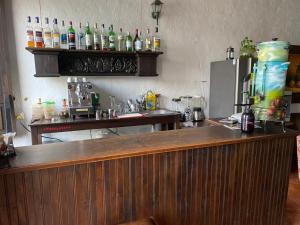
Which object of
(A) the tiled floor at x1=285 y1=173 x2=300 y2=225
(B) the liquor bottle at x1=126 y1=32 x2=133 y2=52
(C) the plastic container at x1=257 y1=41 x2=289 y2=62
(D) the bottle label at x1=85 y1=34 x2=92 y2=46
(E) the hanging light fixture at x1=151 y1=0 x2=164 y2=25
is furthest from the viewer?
(E) the hanging light fixture at x1=151 y1=0 x2=164 y2=25

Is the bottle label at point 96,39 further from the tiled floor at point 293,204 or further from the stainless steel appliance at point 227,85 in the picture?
the tiled floor at point 293,204

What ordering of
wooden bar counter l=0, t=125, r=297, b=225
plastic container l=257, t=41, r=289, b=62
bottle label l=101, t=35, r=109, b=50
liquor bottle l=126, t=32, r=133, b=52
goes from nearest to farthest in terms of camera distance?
wooden bar counter l=0, t=125, r=297, b=225 < plastic container l=257, t=41, r=289, b=62 < bottle label l=101, t=35, r=109, b=50 < liquor bottle l=126, t=32, r=133, b=52

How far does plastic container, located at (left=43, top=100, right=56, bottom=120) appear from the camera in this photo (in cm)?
307

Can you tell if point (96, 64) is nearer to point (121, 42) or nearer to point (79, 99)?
point (121, 42)

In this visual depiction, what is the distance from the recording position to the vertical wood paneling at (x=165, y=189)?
119 cm

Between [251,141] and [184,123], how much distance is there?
6.61ft

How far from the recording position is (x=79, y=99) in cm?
297

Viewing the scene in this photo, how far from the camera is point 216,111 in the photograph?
147 inches

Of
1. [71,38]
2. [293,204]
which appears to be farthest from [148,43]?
[293,204]

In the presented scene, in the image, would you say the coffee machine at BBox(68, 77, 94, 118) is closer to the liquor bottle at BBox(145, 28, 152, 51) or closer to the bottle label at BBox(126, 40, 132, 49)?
the bottle label at BBox(126, 40, 132, 49)

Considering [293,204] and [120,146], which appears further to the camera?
[293,204]

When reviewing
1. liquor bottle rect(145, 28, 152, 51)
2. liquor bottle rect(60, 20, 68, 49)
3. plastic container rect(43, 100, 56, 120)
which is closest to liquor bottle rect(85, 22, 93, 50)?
liquor bottle rect(60, 20, 68, 49)

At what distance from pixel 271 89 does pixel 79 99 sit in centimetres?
224

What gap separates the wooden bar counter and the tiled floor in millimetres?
446
